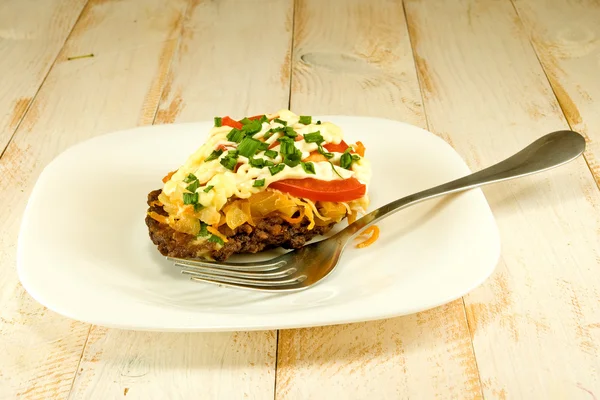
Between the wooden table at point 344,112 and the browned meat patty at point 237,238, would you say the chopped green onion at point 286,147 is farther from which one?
the wooden table at point 344,112

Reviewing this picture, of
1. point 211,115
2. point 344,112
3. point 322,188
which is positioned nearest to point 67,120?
point 211,115

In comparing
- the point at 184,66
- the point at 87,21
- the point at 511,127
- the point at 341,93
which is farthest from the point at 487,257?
the point at 87,21

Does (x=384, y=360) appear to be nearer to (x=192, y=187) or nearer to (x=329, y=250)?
(x=329, y=250)

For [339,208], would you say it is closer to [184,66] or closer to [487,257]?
[487,257]

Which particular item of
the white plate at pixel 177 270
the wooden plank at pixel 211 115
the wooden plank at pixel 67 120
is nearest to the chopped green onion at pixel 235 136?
the white plate at pixel 177 270

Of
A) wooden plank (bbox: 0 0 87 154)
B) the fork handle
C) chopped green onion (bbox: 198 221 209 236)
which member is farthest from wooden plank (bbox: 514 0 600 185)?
wooden plank (bbox: 0 0 87 154)

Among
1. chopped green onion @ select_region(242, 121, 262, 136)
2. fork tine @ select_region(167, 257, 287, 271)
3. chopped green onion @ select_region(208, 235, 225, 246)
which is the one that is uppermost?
chopped green onion @ select_region(242, 121, 262, 136)

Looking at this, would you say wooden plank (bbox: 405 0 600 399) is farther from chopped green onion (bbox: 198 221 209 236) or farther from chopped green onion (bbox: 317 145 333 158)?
chopped green onion (bbox: 198 221 209 236)
